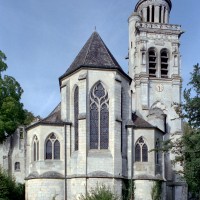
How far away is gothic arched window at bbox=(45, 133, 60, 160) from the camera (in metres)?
31.1

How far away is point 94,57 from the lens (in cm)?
3275

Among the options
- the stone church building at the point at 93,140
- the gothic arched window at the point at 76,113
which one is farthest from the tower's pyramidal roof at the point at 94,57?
the gothic arched window at the point at 76,113

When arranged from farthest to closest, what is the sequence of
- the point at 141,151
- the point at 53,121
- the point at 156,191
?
the point at 141,151 < the point at 53,121 < the point at 156,191

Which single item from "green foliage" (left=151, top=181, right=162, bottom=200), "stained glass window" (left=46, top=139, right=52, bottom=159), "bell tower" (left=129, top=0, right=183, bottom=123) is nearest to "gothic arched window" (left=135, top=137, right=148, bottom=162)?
"green foliage" (left=151, top=181, right=162, bottom=200)

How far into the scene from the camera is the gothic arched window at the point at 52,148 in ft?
102

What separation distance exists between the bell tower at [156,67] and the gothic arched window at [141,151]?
12.1 m

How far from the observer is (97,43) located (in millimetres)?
34469

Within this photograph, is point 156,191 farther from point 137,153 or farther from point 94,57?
point 94,57

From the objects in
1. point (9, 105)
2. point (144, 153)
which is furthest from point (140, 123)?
point (9, 105)

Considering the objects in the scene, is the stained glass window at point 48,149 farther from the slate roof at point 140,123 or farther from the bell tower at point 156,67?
the bell tower at point 156,67

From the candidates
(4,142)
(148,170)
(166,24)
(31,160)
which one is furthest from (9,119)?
(166,24)

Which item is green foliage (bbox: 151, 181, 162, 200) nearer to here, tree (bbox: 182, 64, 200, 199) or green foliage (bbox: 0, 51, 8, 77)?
tree (bbox: 182, 64, 200, 199)

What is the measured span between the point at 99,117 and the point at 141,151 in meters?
4.26

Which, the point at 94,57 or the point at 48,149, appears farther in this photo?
the point at 94,57
